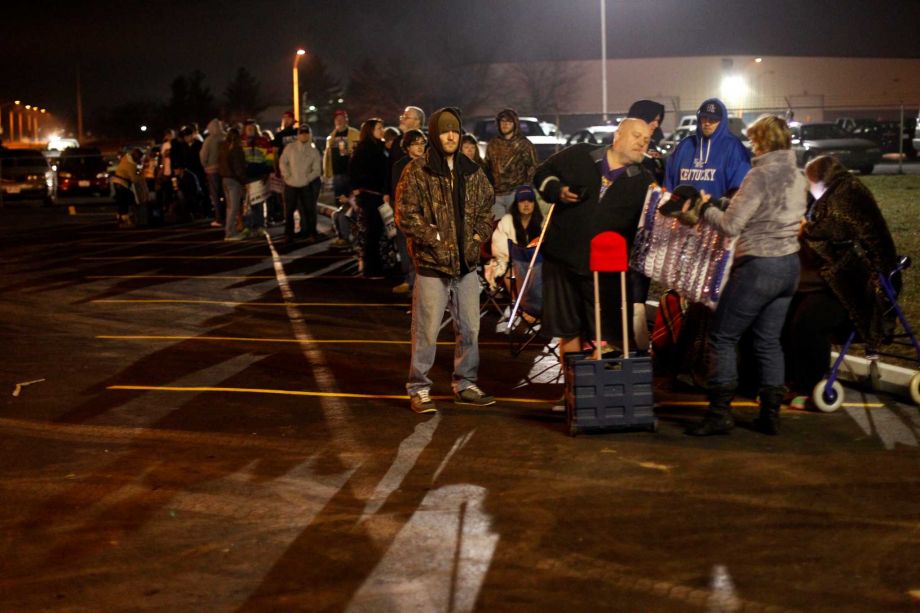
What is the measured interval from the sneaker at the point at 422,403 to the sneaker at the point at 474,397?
0.98 feet

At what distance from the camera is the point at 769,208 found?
7.47 m

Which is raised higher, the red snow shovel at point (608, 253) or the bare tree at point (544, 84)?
the bare tree at point (544, 84)

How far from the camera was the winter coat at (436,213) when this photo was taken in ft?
27.3

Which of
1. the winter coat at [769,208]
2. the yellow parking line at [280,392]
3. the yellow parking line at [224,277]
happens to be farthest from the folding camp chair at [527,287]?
the yellow parking line at [224,277]

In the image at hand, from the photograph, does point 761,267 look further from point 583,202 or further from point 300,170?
point 300,170

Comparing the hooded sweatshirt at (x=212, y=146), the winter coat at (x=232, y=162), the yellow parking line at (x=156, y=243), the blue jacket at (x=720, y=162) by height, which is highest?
the hooded sweatshirt at (x=212, y=146)

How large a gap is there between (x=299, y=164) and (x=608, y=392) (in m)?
13.5

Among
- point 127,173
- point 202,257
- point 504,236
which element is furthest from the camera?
point 127,173

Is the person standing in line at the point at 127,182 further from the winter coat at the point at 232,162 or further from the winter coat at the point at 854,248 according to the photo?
the winter coat at the point at 854,248

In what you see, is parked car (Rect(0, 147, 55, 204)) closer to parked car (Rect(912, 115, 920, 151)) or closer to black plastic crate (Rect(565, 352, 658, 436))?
parked car (Rect(912, 115, 920, 151))

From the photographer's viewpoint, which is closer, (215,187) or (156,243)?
(156,243)

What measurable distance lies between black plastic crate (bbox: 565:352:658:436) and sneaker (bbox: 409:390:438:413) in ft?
4.08

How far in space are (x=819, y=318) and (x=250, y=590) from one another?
15.9ft

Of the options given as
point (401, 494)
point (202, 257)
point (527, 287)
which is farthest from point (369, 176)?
point (401, 494)
